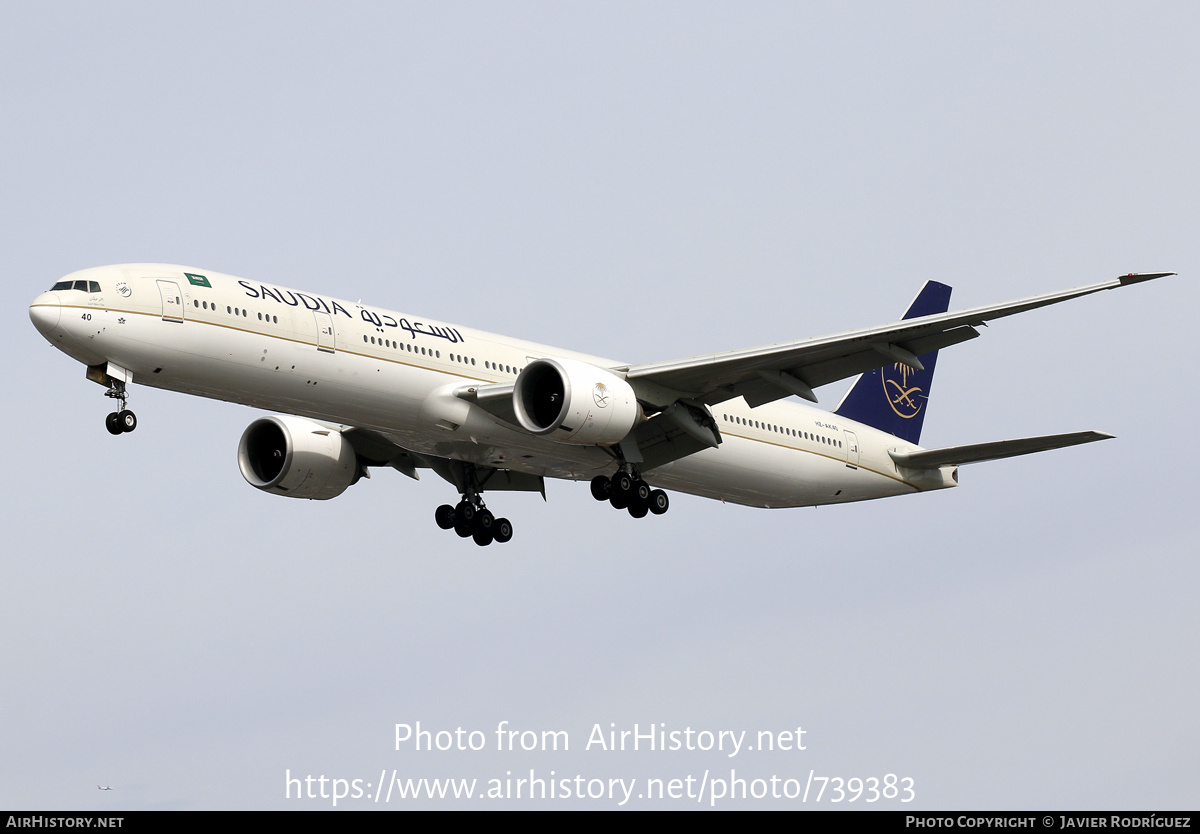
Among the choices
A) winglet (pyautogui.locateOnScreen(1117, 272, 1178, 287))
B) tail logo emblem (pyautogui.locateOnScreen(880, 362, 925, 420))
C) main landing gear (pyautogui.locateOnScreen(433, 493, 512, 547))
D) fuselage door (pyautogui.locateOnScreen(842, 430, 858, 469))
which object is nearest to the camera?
winglet (pyautogui.locateOnScreen(1117, 272, 1178, 287))

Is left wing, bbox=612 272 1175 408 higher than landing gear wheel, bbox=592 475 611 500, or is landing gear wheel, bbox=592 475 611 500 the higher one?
left wing, bbox=612 272 1175 408

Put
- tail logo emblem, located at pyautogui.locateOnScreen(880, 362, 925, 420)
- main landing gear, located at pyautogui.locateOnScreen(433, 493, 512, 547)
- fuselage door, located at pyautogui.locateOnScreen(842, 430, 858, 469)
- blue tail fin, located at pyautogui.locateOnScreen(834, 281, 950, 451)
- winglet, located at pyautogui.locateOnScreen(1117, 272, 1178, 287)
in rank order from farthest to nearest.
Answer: tail logo emblem, located at pyautogui.locateOnScreen(880, 362, 925, 420)
blue tail fin, located at pyautogui.locateOnScreen(834, 281, 950, 451)
fuselage door, located at pyautogui.locateOnScreen(842, 430, 858, 469)
main landing gear, located at pyautogui.locateOnScreen(433, 493, 512, 547)
winglet, located at pyautogui.locateOnScreen(1117, 272, 1178, 287)

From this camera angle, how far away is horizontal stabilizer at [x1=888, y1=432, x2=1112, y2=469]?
33.4m

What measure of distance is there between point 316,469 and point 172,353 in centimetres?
823

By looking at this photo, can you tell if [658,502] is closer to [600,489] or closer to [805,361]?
[600,489]

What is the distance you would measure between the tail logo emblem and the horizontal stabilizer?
257 centimetres

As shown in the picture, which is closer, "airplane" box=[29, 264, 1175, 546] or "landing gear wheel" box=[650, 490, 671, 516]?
"airplane" box=[29, 264, 1175, 546]

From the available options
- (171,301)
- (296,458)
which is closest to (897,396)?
(296,458)

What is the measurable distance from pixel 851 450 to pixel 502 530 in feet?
31.0

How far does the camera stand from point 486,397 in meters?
31.4

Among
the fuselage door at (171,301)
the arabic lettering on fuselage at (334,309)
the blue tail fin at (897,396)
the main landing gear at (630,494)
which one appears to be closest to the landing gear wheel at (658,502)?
the main landing gear at (630,494)

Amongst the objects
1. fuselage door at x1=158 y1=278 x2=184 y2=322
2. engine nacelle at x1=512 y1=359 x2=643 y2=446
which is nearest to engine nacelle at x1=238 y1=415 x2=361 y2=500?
engine nacelle at x1=512 y1=359 x2=643 y2=446

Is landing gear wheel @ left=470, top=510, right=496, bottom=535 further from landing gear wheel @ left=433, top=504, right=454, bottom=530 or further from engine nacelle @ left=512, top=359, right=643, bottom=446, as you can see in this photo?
engine nacelle @ left=512, top=359, right=643, bottom=446
